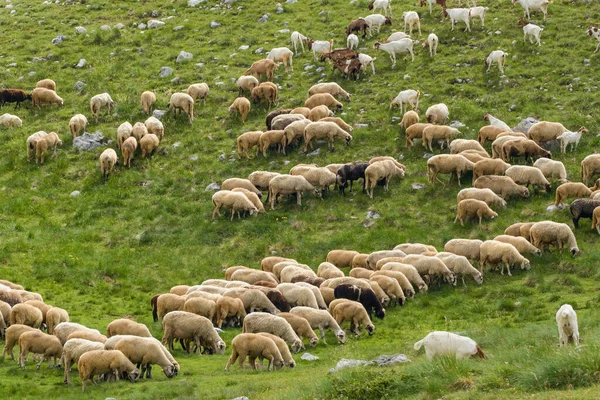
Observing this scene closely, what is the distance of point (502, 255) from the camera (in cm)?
2552

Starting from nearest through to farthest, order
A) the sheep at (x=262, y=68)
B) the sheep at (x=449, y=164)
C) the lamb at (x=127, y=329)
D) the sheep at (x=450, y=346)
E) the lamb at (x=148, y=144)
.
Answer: the sheep at (x=450, y=346)
the lamb at (x=127, y=329)
the sheep at (x=449, y=164)
the lamb at (x=148, y=144)
the sheep at (x=262, y=68)

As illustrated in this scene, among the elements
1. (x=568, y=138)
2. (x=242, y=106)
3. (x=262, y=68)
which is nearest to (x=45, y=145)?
(x=242, y=106)

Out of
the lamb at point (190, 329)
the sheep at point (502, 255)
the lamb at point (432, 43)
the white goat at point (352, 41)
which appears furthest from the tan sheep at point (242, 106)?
the lamb at point (190, 329)

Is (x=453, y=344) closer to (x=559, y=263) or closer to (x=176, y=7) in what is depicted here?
(x=559, y=263)

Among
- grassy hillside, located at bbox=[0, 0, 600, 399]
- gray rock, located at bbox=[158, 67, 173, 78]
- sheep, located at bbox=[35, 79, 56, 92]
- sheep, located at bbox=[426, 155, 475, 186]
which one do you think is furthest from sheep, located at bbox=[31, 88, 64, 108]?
sheep, located at bbox=[426, 155, 475, 186]

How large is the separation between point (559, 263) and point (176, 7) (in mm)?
33430

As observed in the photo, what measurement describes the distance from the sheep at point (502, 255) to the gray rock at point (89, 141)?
18.6 metres

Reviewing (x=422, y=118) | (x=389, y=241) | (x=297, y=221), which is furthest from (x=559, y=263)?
(x=422, y=118)

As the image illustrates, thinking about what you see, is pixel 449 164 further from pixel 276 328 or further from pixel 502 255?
pixel 276 328

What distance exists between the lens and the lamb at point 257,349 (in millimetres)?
19922

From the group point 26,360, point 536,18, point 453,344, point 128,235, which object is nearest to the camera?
point 453,344

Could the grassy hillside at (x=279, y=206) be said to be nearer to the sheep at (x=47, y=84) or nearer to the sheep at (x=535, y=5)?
the sheep at (x=535, y=5)

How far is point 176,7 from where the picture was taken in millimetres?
52188

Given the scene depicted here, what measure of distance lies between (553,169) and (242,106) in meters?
14.1
